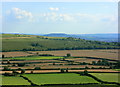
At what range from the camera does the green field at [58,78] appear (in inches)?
1762

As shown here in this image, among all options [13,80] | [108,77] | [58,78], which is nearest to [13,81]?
[13,80]

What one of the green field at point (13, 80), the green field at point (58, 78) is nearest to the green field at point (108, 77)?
the green field at point (58, 78)

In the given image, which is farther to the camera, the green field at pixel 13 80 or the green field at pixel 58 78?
the green field at pixel 58 78

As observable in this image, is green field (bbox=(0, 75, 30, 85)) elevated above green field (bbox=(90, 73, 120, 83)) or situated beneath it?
situated beneath

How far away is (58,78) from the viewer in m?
47.5

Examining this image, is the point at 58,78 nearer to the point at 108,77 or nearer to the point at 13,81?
the point at 13,81

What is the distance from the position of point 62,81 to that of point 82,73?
8.04m

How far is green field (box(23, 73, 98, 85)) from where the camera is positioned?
4476 centimetres

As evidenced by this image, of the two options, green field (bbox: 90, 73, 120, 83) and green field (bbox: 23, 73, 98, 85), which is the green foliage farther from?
green field (bbox: 90, 73, 120, 83)

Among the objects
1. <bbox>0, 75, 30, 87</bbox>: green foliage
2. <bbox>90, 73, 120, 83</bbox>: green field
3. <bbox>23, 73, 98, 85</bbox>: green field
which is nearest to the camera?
<bbox>0, 75, 30, 87</bbox>: green foliage

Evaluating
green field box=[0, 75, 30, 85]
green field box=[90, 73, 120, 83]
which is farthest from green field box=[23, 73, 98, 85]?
green field box=[90, 73, 120, 83]

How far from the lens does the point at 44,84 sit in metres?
42.8

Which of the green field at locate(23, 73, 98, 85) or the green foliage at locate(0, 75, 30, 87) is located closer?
the green foliage at locate(0, 75, 30, 87)

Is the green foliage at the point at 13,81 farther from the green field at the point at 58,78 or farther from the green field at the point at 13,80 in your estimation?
→ the green field at the point at 58,78
